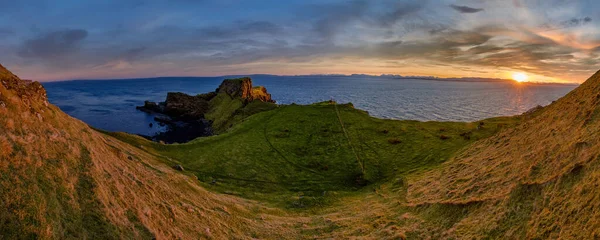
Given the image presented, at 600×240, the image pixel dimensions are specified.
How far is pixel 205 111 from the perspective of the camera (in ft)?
577

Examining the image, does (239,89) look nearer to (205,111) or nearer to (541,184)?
(205,111)

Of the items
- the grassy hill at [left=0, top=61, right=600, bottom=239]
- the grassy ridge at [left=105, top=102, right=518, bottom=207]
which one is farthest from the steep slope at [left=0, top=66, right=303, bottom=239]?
the grassy ridge at [left=105, top=102, right=518, bottom=207]

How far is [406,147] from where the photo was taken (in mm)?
69625

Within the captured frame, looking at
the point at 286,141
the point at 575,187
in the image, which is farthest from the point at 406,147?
the point at 575,187

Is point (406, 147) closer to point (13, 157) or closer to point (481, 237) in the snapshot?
point (481, 237)

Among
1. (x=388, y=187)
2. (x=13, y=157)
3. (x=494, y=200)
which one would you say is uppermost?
(x=13, y=157)

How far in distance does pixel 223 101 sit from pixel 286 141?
107544 mm

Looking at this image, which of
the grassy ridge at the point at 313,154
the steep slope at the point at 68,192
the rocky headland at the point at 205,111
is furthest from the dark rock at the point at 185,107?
the steep slope at the point at 68,192

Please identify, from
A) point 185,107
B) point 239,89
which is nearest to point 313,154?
point 239,89

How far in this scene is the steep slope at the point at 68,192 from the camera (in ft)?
45.0

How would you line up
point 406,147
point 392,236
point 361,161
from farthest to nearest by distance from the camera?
point 406,147 < point 361,161 < point 392,236

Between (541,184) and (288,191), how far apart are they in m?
37.4

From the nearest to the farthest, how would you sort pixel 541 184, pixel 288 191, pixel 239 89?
pixel 541 184 < pixel 288 191 < pixel 239 89

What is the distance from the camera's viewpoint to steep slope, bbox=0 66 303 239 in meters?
13.7
